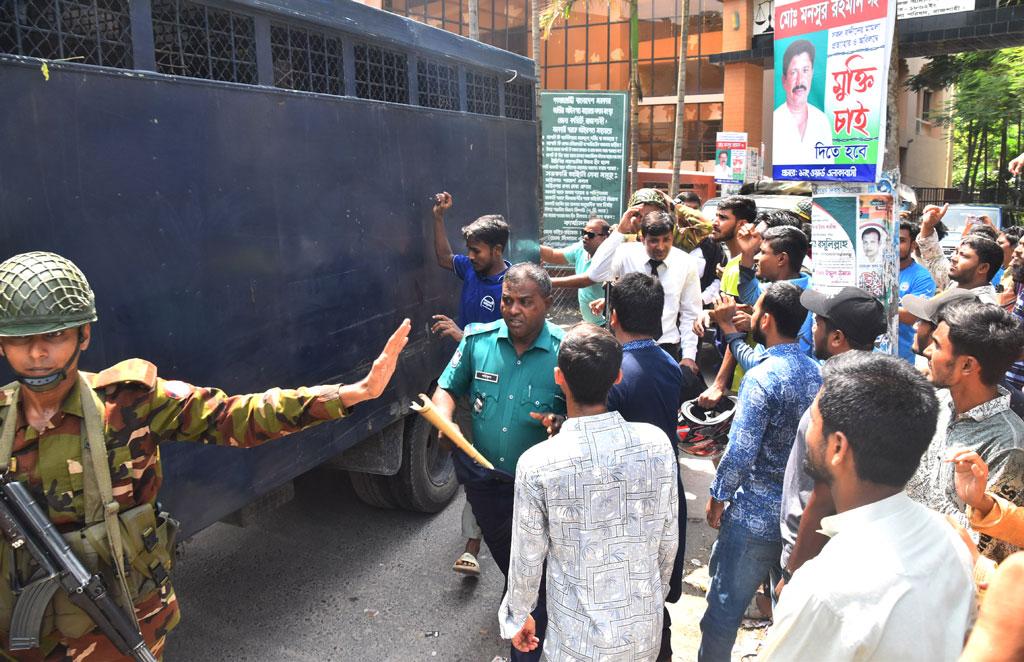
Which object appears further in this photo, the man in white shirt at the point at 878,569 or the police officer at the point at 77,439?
the police officer at the point at 77,439

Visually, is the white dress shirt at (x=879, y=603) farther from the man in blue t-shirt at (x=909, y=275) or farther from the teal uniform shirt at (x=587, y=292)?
the teal uniform shirt at (x=587, y=292)

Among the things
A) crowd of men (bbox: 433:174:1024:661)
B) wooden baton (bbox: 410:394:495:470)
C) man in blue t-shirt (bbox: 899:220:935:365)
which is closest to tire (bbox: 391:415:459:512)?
crowd of men (bbox: 433:174:1024:661)

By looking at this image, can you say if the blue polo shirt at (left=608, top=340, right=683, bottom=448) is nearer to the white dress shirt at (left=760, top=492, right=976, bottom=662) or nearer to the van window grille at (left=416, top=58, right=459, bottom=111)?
the white dress shirt at (left=760, top=492, right=976, bottom=662)

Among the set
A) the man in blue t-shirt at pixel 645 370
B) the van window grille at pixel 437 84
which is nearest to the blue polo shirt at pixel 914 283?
the man in blue t-shirt at pixel 645 370

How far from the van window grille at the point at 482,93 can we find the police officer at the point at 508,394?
96.4 inches

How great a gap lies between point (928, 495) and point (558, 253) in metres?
4.44

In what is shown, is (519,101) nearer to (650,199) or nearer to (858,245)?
(650,199)

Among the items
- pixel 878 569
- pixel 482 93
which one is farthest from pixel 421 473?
pixel 878 569

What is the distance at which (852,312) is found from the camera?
2980 mm

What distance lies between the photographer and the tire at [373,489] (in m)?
5.06

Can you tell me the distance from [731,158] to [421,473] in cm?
1080

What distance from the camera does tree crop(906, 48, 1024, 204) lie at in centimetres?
1816

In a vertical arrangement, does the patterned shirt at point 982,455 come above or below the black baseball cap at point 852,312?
below

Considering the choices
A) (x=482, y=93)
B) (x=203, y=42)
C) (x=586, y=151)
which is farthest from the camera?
(x=586, y=151)
